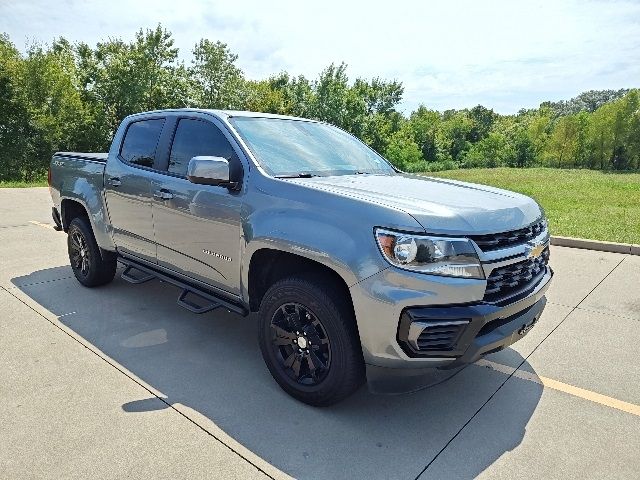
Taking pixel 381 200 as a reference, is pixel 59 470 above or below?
below

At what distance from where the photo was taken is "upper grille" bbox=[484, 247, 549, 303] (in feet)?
8.18

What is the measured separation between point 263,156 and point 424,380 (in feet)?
5.85

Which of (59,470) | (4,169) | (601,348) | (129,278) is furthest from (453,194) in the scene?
(4,169)

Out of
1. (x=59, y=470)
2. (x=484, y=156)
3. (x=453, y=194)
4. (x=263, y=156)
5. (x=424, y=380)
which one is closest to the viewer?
(x=59, y=470)

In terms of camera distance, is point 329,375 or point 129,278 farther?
point 129,278

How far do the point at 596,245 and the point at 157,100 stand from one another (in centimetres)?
3683

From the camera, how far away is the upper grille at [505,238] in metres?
2.45

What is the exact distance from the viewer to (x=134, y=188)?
13.3 feet

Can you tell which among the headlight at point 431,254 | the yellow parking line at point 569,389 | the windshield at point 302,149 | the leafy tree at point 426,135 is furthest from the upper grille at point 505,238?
the leafy tree at point 426,135

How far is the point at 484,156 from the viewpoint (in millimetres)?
87500

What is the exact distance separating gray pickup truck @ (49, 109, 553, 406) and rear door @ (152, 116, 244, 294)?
1 centimetres

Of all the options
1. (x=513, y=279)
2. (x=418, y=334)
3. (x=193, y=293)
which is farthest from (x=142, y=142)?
(x=513, y=279)

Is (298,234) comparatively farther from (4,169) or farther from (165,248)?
(4,169)

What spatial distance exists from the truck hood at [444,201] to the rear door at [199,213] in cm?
59
